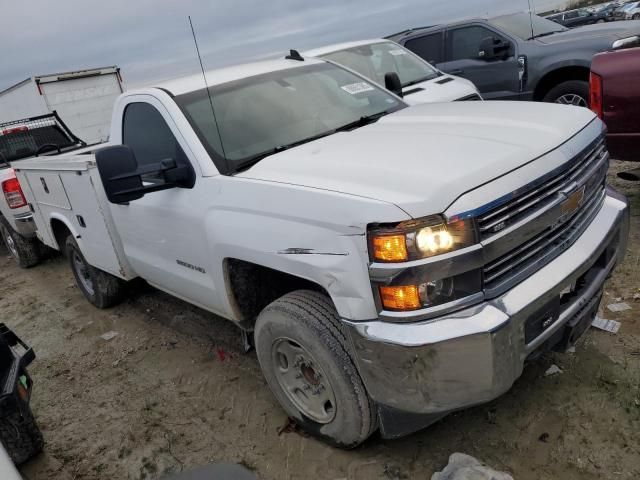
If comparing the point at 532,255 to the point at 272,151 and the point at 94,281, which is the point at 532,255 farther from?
the point at 94,281

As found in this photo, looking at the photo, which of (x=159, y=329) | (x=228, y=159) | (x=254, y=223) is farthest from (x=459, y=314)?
(x=159, y=329)

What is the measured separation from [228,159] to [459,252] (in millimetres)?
1477

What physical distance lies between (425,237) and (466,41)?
7.27 meters

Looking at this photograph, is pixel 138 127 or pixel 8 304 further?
pixel 8 304

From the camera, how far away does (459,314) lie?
2.07m

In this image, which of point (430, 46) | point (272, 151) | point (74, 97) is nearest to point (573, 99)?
point (430, 46)

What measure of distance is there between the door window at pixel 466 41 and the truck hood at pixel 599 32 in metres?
0.89

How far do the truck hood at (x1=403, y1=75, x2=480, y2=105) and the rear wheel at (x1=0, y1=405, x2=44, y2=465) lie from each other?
4783 millimetres

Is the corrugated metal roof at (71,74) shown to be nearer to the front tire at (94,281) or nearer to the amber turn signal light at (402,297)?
the front tire at (94,281)

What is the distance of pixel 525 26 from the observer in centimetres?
801

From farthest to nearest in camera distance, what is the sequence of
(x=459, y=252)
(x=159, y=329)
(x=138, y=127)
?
(x=159, y=329), (x=138, y=127), (x=459, y=252)

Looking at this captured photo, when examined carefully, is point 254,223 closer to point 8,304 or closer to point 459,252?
point 459,252

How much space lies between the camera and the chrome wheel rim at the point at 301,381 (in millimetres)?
2654

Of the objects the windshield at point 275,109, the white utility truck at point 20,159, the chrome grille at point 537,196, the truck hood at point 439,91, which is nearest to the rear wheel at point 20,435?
the windshield at point 275,109
